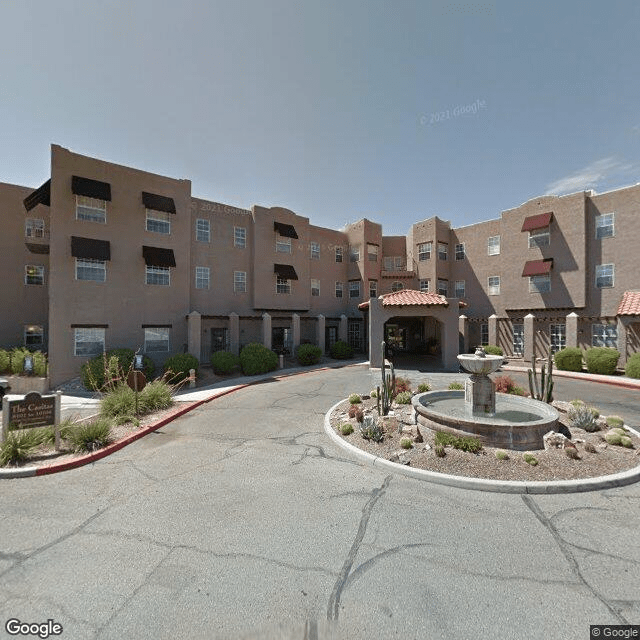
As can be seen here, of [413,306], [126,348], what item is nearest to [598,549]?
[413,306]

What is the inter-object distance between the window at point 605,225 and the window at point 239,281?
88.8ft

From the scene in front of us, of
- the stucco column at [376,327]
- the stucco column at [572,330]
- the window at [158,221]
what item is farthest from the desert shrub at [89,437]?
the stucco column at [572,330]

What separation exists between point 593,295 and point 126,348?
1291 inches

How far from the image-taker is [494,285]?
27.4 m

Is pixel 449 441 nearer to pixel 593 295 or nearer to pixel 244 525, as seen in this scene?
pixel 244 525

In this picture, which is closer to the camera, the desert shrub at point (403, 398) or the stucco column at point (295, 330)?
the desert shrub at point (403, 398)

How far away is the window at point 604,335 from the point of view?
20.9m

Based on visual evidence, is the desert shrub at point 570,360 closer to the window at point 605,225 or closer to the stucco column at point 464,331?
the stucco column at point 464,331

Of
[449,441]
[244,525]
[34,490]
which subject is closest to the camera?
[244,525]

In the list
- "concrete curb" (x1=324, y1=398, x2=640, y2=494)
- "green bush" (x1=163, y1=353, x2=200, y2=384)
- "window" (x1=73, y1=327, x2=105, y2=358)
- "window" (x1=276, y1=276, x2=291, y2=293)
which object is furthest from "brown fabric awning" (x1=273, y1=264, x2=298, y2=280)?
"concrete curb" (x1=324, y1=398, x2=640, y2=494)

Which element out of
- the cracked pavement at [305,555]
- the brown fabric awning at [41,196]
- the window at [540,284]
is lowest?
the cracked pavement at [305,555]

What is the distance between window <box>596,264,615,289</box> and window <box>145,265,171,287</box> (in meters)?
30.9

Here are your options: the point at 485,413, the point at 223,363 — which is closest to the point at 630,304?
the point at 485,413

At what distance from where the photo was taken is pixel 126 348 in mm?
18859
